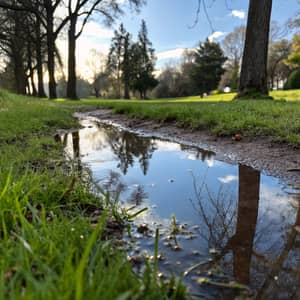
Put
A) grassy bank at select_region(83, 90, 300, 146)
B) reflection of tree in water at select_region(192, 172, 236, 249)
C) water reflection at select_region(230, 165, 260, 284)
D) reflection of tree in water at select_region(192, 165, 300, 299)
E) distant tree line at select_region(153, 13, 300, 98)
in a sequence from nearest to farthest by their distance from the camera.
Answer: reflection of tree in water at select_region(192, 165, 300, 299) < water reflection at select_region(230, 165, 260, 284) < reflection of tree in water at select_region(192, 172, 236, 249) < grassy bank at select_region(83, 90, 300, 146) < distant tree line at select_region(153, 13, 300, 98)

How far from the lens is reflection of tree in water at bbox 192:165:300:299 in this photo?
1.08 m

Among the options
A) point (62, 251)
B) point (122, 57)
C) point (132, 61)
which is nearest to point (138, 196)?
point (62, 251)

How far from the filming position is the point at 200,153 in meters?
3.37

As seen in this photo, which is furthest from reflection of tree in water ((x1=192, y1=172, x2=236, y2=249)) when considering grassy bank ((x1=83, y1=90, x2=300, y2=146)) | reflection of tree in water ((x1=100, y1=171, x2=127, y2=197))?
grassy bank ((x1=83, y1=90, x2=300, y2=146))

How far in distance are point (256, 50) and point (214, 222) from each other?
24.0 feet

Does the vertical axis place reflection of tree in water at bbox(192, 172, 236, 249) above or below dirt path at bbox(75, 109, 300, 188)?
below

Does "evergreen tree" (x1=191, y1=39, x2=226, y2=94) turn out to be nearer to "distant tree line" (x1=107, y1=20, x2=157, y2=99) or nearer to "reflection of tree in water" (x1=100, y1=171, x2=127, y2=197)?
"distant tree line" (x1=107, y1=20, x2=157, y2=99)

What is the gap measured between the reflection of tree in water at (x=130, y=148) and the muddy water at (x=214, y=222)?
0.17ft

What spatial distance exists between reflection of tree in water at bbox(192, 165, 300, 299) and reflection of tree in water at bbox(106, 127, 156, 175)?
1.04m

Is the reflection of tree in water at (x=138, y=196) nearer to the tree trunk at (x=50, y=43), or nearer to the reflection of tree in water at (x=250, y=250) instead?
the reflection of tree in water at (x=250, y=250)

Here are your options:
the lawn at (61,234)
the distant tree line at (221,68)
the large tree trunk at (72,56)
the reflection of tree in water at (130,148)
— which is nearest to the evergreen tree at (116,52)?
the distant tree line at (221,68)

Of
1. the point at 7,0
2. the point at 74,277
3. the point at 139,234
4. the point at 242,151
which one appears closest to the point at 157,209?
the point at 139,234

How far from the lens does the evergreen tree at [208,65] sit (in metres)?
35.1

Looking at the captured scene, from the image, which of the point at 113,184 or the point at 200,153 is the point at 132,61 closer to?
the point at 200,153
